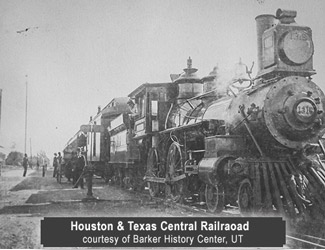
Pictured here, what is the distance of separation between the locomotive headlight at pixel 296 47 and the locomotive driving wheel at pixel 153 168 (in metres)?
4.39

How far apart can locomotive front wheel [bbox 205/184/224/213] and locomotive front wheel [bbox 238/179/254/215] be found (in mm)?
483

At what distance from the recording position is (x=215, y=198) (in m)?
6.45

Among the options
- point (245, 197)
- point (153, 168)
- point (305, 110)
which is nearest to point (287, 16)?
point (305, 110)

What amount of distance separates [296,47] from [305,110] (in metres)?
0.88

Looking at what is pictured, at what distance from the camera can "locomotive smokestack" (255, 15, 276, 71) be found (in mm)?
6156

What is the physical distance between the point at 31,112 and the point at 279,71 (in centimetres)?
384

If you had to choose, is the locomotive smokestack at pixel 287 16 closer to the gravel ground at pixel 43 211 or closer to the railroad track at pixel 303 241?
the railroad track at pixel 303 241

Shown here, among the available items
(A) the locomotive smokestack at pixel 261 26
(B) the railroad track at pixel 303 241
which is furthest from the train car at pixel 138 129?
(B) the railroad track at pixel 303 241

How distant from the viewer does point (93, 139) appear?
1625 centimetres

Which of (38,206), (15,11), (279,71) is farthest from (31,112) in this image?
(279,71)

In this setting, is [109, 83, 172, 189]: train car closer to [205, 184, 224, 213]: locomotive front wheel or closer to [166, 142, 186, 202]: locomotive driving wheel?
[166, 142, 186, 202]: locomotive driving wheel
